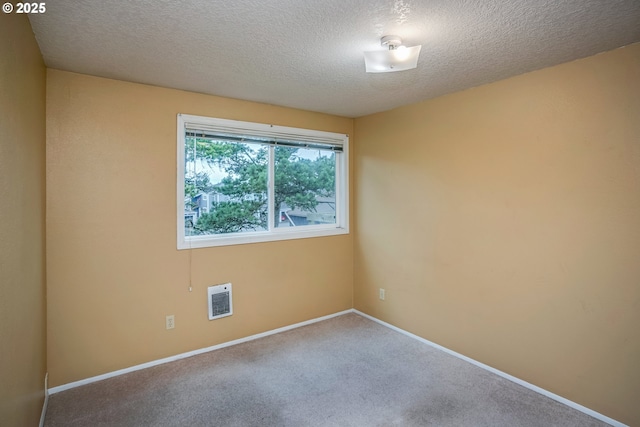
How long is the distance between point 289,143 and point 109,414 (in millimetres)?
2657

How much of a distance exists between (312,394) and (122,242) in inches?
73.5

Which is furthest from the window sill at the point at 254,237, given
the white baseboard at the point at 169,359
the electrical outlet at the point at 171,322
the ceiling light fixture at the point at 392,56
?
the ceiling light fixture at the point at 392,56

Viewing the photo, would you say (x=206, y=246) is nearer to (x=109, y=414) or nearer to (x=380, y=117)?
(x=109, y=414)

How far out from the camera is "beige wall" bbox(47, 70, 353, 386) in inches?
93.8

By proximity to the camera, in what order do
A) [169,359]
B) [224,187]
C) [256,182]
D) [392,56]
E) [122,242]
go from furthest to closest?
[256,182], [224,187], [169,359], [122,242], [392,56]

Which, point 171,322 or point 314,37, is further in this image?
point 171,322

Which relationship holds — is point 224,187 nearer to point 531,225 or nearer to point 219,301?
point 219,301

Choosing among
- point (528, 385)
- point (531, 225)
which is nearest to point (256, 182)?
point (531, 225)

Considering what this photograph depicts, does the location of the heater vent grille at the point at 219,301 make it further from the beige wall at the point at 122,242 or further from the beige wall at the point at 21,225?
the beige wall at the point at 21,225

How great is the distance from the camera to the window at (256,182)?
9.70 ft

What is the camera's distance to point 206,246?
2973mm

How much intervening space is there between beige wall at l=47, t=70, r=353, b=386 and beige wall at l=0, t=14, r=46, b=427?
20 centimetres

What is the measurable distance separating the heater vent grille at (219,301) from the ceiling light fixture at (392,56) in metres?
2.26

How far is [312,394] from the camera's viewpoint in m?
2.37
